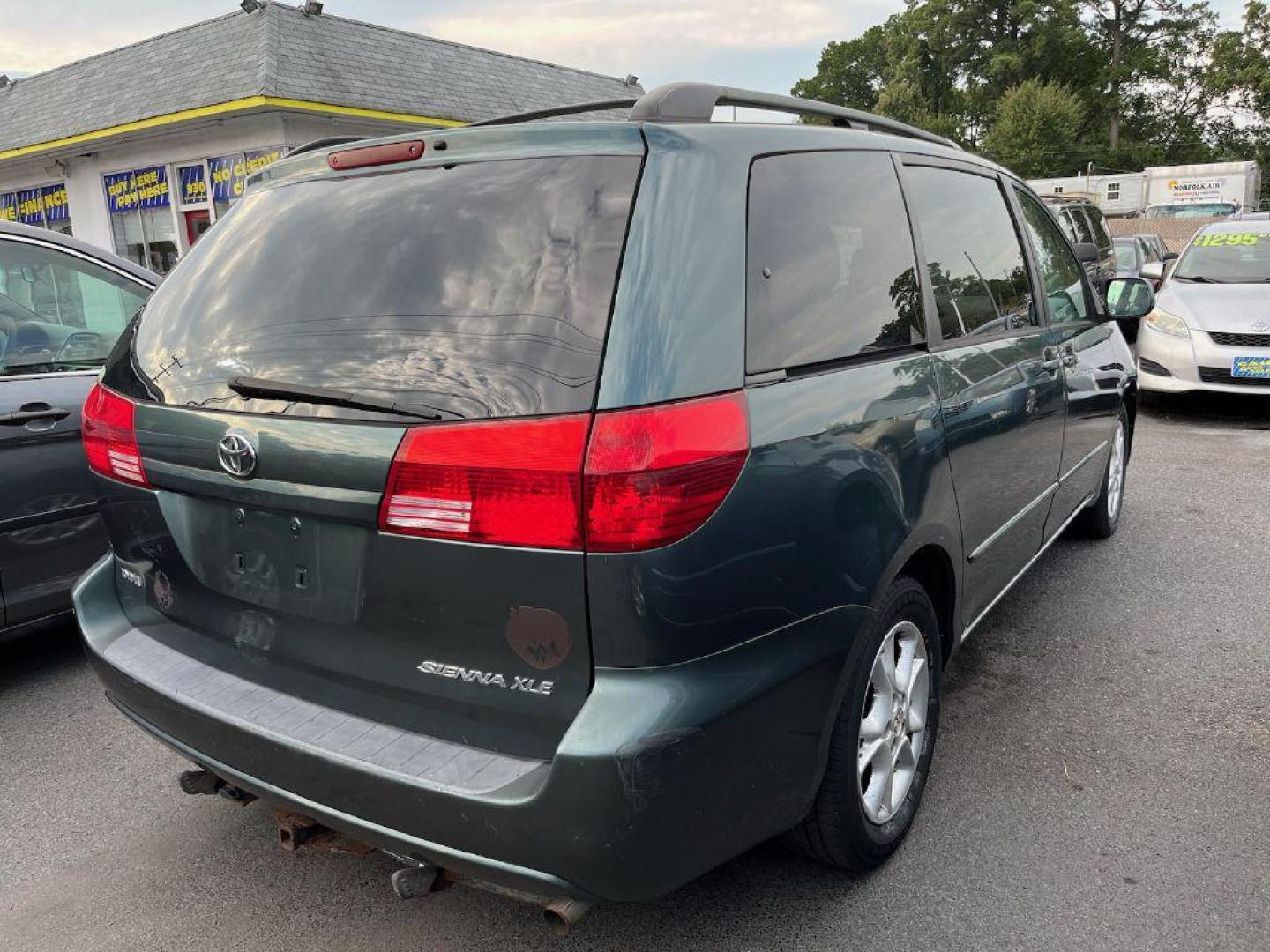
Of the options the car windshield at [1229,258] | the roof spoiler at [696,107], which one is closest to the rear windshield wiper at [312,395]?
the roof spoiler at [696,107]

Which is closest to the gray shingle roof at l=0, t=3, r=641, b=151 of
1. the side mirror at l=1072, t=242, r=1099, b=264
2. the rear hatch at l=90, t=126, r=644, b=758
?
the side mirror at l=1072, t=242, r=1099, b=264

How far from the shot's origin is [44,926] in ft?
7.84

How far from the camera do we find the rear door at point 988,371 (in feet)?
9.02

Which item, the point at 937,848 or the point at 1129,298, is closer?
the point at 937,848

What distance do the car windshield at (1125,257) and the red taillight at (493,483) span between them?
1442cm

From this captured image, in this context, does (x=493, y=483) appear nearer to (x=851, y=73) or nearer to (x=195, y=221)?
(x=195, y=221)

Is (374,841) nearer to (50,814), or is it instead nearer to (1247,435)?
(50,814)

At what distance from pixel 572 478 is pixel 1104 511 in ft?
13.5

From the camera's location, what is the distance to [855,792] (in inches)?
89.1

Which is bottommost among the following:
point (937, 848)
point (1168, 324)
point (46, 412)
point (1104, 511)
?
Result: point (937, 848)

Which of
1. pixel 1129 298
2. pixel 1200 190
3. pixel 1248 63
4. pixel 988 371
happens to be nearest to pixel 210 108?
pixel 1129 298

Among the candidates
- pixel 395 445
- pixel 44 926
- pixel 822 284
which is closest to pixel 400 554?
pixel 395 445

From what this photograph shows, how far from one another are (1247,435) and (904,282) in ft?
20.8

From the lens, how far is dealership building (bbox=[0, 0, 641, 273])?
13.2 m
